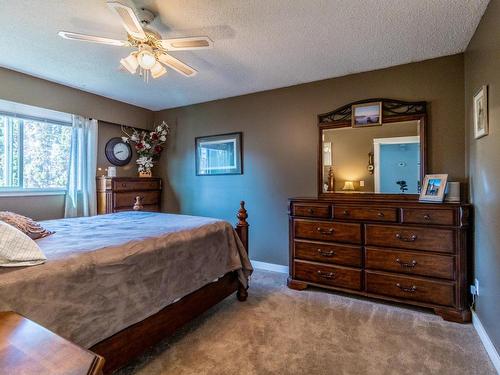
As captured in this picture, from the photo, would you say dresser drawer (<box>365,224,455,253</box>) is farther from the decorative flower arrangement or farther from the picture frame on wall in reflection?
the decorative flower arrangement

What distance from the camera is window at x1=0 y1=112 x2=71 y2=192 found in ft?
9.95

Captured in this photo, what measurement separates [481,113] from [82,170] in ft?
14.1

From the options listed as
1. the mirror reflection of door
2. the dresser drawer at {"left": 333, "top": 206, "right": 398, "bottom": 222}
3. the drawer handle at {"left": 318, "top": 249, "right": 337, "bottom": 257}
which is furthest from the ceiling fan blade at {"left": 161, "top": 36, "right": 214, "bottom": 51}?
the drawer handle at {"left": 318, "top": 249, "right": 337, "bottom": 257}

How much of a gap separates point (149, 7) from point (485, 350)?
327 cm

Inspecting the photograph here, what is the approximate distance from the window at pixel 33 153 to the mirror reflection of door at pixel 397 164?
3857 millimetres

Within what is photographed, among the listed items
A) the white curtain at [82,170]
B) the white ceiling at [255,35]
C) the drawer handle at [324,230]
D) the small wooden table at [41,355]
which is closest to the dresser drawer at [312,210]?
the drawer handle at [324,230]

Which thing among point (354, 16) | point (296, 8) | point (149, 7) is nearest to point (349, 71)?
point (354, 16)

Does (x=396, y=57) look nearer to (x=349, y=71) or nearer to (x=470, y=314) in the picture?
(x=349, y=71)

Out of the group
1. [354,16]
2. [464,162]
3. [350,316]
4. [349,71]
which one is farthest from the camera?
[349,71]

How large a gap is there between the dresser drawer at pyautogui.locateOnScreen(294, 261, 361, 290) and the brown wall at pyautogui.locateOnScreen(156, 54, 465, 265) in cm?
61

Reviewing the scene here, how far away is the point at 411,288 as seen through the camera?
7.64ft

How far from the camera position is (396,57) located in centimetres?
260

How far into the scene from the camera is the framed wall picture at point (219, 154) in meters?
3.79

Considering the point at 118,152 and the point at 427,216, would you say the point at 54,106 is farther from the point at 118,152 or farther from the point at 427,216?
the point at 427,216
